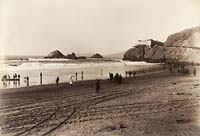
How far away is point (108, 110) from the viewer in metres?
2.21

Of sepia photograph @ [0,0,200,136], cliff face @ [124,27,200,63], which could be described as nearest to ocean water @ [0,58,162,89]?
sepia photograph @ [0,0,200,136]

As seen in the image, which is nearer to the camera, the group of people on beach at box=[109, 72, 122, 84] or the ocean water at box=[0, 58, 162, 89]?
the ocean water at box=[0, 58, 162, 89]

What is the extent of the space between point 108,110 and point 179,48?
685mm

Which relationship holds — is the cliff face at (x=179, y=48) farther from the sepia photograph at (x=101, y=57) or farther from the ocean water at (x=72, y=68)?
the ocean water at (x=72, y=68)

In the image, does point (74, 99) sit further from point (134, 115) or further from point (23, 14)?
point (23, 14)

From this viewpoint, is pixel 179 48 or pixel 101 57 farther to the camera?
pixel 179 48

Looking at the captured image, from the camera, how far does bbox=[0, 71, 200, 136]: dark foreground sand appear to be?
80.0 inches

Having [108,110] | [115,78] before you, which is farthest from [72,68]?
[108,110]

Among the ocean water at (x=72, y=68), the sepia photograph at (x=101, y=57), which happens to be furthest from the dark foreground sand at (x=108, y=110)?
the ocean water at (x=72, y=68)

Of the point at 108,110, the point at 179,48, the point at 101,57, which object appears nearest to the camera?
the point at 108,110

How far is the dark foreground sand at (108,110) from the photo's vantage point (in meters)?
2.03

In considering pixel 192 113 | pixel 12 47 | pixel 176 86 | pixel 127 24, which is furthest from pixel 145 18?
pixel 12 47

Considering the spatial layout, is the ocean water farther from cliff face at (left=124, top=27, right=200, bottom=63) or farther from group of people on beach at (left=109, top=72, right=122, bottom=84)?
cliff face at (left=124, top=27, right=200, bottom=63)

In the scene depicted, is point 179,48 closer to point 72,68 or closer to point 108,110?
point 108,110
